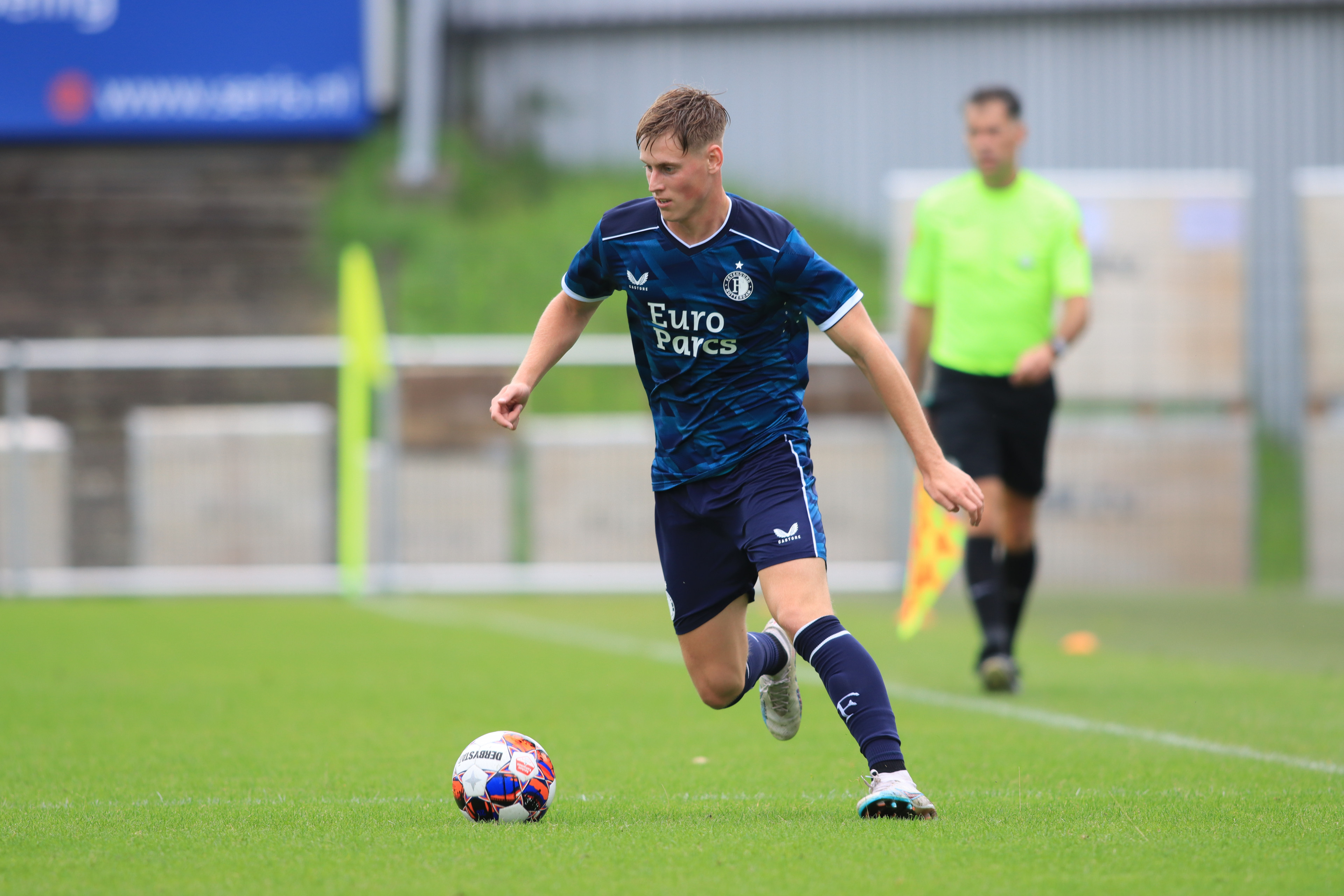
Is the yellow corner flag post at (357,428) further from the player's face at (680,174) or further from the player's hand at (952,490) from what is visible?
the player's hand at (952,490)

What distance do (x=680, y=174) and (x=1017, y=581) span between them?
3694 mm

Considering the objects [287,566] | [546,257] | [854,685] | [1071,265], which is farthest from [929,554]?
[546,257]

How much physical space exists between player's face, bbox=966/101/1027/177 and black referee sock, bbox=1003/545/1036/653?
1.67 metres

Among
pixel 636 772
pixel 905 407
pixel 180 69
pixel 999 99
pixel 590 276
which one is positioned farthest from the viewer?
pixel 180 69

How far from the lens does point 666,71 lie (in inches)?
910

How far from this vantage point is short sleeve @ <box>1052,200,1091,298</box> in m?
6.99

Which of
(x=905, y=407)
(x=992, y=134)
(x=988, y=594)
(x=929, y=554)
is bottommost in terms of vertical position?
(x=988, y=594)

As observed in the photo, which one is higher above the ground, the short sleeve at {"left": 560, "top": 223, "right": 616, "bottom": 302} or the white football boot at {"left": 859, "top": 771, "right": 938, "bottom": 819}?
the short sleeve at {"left": 560, "top": 223, "right": 616, "bottom": 302}

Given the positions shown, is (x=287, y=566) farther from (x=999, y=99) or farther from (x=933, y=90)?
(x=933, y=90)

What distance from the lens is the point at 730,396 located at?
4453mm

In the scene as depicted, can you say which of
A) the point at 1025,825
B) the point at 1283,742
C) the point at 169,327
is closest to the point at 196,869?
the point at 1025,825

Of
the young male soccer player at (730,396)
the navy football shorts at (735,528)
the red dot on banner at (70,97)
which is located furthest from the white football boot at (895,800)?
the red dot on banner at (70,97)

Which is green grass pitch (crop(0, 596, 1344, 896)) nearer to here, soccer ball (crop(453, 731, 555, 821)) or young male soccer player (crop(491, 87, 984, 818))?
soccer ball (crop(453, 731, 555, 821))

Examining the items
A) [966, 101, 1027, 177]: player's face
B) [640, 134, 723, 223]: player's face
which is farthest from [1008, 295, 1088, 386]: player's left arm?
[640, 134, 723, 223]: player's face
